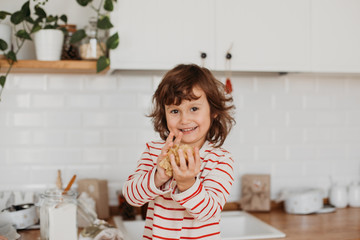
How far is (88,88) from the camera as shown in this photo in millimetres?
2230

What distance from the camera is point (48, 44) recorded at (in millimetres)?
1956

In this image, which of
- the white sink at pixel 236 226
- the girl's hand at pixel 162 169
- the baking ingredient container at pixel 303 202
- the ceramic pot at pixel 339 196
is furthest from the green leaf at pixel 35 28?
the ceramic pot at pixel 339 196

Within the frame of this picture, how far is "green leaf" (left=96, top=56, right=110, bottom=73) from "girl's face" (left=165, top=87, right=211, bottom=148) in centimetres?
61

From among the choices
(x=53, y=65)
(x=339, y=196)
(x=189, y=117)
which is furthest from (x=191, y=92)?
(x=339, y=196)

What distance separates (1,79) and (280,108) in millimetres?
1429

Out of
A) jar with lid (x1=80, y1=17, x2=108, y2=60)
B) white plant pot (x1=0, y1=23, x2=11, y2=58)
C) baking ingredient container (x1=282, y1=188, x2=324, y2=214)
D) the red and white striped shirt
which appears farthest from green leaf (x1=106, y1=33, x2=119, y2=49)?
baking ingredient container (x1=282, y1=188, x2=324, y2=214)

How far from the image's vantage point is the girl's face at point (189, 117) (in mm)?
1354

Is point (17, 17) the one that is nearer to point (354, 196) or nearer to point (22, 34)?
point (22, 34)

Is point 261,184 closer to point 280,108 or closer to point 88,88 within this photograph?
point 280,108

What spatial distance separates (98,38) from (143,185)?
3.16 ft

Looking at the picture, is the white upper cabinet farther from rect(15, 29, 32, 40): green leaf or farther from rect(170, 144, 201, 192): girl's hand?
→ rect(170, 144, 201, 192): girl's hand

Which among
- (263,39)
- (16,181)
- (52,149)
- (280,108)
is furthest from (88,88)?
(280,108)

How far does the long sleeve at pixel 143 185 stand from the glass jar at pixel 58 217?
399 mm

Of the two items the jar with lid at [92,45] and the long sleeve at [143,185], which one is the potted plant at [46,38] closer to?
the jar with lid at [92,45]
